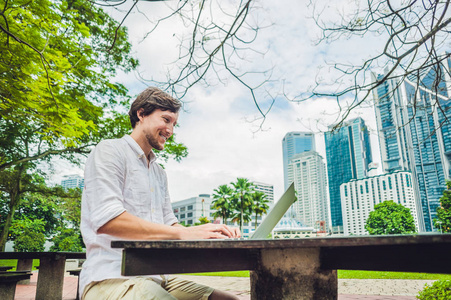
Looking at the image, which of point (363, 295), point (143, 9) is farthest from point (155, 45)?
point (363, 295)

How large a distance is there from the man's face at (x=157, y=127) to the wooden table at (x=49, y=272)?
3.89 meters

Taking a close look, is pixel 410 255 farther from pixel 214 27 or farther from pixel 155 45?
pixel 155 45

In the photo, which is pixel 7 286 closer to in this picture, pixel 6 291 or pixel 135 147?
pixel 6 291

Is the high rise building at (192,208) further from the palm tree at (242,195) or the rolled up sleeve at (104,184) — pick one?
the rolled up sleeve at (104,184)

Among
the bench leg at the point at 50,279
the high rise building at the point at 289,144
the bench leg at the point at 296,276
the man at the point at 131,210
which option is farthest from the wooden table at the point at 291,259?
the bench leg at the point at 50,279

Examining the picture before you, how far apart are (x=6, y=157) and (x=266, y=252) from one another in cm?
1123

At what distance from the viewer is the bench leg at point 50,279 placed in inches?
187

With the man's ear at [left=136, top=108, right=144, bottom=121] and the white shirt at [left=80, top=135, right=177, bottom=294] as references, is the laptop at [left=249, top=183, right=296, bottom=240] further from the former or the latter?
the man's ear at [left=136, top=108, right=144, bottom=121]

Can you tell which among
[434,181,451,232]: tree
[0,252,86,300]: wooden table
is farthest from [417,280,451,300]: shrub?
[434,181,451,232]: tree

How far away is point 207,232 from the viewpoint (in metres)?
1.23

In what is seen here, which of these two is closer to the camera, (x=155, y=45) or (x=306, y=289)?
(x=306, y=289)

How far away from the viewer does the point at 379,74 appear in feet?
9.49

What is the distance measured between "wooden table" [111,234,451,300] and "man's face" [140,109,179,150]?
2.29 feet

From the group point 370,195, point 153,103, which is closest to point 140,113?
point 153,103
